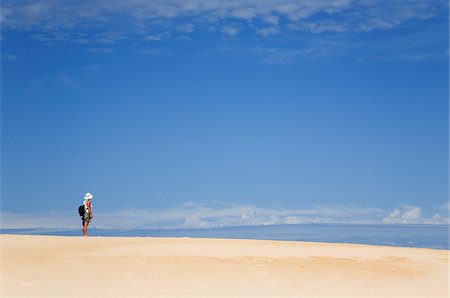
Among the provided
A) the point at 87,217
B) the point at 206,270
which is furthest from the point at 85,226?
the point at 206,270

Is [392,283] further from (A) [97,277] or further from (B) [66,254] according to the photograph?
(B) [66,254]

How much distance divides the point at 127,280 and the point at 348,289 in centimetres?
628

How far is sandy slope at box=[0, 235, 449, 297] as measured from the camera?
16.5 meters

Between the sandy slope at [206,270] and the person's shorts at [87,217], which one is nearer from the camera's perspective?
the sandy slope at [206,270]

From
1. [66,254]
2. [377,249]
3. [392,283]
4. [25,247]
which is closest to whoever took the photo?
[392,283]

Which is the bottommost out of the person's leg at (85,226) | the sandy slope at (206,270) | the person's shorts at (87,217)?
the sandy slope at (206,270)

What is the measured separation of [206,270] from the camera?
19297mm

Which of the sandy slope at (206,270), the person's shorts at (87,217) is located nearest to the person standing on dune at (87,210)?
the person's shorts at (87,217)

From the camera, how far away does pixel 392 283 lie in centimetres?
1925

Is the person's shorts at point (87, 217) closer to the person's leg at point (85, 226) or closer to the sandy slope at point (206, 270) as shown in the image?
the person's leg at point (85, 226)

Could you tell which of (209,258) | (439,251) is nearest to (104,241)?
(209,258)

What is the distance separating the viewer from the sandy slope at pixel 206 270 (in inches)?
651

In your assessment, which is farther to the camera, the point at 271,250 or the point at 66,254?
the point at 271,250

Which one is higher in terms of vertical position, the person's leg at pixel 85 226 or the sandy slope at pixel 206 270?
the person's leg at pixel 85 226
